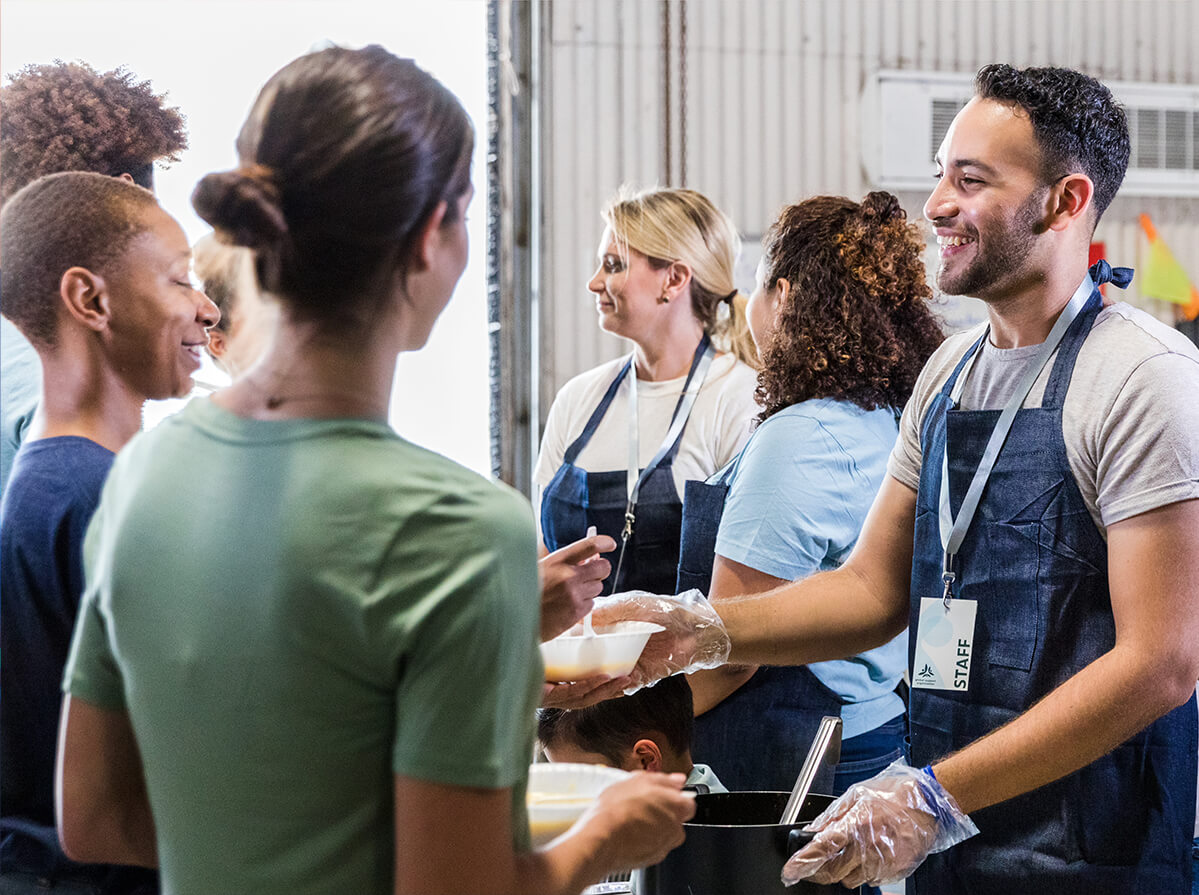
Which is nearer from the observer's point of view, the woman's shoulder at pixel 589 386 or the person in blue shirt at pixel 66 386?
the person in blue shirt at pixel 66 386

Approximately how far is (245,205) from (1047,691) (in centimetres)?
106

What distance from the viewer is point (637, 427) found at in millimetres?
2633

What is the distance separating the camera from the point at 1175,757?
4.43 ft

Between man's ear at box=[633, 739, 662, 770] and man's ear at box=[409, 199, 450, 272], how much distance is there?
120 centimetres

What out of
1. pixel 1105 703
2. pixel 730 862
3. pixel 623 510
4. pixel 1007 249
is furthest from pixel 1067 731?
pixel 623 510

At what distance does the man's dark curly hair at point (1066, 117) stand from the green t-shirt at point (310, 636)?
44.0 inches

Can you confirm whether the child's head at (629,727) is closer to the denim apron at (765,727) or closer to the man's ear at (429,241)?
the denim apron at (765,727)

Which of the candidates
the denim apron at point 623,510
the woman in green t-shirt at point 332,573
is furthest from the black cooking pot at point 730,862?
the denim apron at point 623,510

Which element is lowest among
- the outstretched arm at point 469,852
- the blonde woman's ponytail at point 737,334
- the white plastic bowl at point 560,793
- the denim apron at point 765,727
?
the denim apron at point 765,727

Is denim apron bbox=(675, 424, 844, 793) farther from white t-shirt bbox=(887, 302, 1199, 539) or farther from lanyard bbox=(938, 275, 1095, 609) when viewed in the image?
white t-shirt bbox=(887, 302, 1199, 539)

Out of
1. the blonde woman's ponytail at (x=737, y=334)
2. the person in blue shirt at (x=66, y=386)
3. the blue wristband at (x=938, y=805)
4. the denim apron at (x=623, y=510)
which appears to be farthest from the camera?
the blonde woman's ponytail at (x=737, y=334)

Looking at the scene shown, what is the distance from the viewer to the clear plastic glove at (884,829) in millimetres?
1098

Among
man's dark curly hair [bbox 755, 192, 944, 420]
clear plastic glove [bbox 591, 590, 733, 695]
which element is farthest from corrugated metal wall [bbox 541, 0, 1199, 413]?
clear plastic glove [bbox 591, 590, 733, 695]

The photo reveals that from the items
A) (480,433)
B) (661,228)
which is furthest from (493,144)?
A: (480,433)
